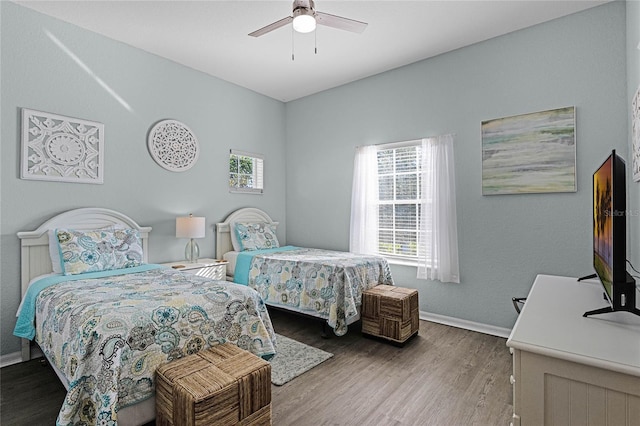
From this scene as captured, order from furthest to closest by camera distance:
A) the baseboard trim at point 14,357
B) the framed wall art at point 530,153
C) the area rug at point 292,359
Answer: the framed wall art at point 530,153
the baseboard trim at point 14,357
the area rug at point 292,359

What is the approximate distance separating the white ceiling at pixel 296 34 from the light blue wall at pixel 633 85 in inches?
19.4

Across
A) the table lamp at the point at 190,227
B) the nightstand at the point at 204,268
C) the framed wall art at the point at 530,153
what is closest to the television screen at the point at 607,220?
the framed wall art at the point at 530,153

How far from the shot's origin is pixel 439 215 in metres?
3.57

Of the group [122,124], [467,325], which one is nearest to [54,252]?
[122,124]

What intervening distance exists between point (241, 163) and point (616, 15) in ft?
13.6

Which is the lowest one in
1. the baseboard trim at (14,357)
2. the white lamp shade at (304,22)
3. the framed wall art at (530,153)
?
the baseboard trim at (14,357)

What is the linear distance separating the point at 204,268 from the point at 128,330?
6.34ft

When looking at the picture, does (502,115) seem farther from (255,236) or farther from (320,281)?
(255,236)

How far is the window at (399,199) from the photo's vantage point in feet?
12.7

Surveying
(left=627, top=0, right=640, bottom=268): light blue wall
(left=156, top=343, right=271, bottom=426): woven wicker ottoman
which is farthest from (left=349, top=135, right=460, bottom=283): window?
(left=156, top=343, right=271, bottom=426): woven wicker ottoman

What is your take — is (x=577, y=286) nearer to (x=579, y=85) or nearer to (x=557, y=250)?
(x=557, y=250)

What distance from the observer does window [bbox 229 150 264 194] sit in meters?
4.50

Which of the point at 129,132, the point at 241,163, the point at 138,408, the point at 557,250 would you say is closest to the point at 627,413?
the point at 138,408

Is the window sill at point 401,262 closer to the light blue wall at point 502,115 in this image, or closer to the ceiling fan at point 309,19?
the light blue wall at point 502,115
